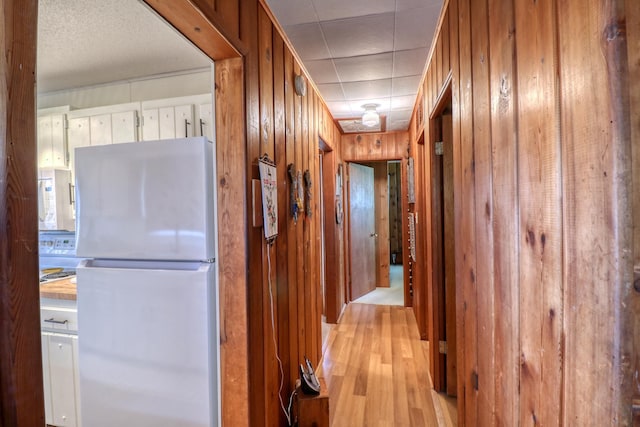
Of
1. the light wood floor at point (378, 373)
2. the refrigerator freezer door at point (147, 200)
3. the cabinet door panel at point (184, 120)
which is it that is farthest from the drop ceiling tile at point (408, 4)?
the light wood floor at point (378, 373)

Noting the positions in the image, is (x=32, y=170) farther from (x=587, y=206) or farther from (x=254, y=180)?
(x=587, y=206)

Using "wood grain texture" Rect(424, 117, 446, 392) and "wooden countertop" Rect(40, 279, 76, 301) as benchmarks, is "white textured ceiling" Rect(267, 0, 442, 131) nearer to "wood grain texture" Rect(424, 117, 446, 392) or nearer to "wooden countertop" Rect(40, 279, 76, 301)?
"wood grain texture" Rect(424, 117, 446, 392)

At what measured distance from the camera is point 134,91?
92.5 inches

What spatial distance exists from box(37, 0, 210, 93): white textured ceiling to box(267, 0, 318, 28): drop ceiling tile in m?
0.46

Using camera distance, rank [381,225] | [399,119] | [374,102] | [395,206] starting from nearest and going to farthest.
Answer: [374,102] < [399,119] < [381,225] < [395,206]

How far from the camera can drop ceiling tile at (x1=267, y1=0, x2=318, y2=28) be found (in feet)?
4.88

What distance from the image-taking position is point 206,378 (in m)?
1.25

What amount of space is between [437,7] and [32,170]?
1.84 metres

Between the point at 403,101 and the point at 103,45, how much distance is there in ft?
8.27

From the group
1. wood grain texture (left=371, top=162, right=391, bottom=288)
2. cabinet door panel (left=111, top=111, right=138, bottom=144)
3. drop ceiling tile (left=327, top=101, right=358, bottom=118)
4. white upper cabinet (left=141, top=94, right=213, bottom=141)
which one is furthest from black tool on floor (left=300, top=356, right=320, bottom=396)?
wood grain texture (left=371, top=162, right=391, bottom=288)

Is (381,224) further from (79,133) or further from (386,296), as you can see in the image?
(79,133)

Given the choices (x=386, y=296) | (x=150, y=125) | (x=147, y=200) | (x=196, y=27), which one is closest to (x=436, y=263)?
(x=147, y=200)

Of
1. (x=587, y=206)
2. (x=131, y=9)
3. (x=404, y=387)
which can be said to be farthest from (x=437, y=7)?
(x=404, y=387)

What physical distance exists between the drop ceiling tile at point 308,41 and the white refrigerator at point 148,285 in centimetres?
97
